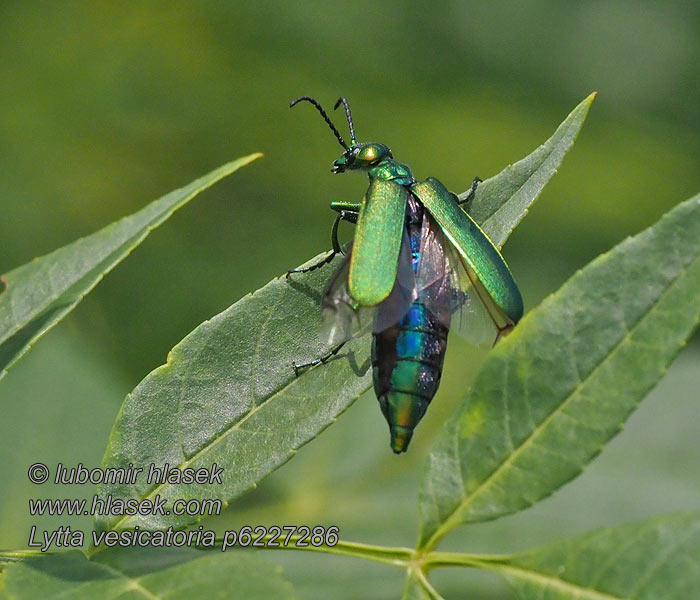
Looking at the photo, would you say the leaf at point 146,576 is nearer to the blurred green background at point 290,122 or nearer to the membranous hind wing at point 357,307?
the membranous hind wing at point 357,307

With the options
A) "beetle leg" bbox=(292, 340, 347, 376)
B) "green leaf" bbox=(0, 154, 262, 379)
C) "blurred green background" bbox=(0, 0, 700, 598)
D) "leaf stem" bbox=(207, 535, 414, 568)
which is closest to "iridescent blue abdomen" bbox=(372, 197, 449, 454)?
"beetle leg" bbox=(292, 340, 347, 376)

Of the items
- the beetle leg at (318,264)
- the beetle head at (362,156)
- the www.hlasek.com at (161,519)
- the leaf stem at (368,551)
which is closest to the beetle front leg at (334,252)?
the beetle leg at (318,264)

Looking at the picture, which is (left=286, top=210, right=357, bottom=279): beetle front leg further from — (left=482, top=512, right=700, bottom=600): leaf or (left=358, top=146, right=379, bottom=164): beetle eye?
(left=482, top=512, right=700, bottom=600): leaf

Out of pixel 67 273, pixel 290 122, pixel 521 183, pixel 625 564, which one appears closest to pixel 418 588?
pixel 625 564

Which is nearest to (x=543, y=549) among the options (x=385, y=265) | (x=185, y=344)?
(x=185, y=344)

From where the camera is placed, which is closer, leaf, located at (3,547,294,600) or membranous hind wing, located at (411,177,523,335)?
leaf, located at (3,547,294,600)

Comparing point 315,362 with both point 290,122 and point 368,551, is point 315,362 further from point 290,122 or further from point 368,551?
point 290,122

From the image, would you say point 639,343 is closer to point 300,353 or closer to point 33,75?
point 300,353
